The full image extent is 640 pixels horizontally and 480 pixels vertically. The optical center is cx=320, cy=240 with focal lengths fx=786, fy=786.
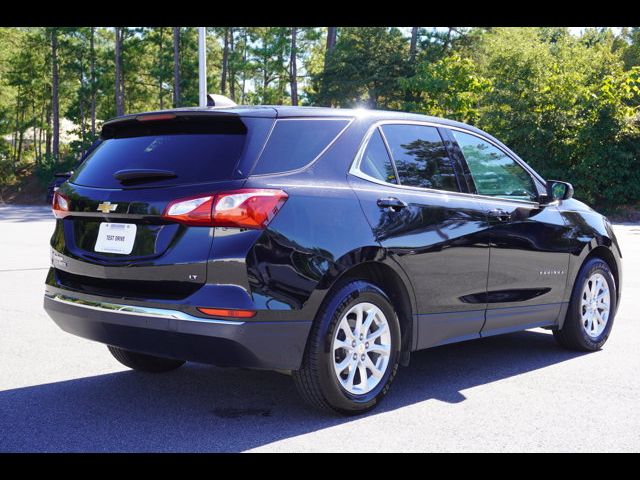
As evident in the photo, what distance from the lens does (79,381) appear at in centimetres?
512

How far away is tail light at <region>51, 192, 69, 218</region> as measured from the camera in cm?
457

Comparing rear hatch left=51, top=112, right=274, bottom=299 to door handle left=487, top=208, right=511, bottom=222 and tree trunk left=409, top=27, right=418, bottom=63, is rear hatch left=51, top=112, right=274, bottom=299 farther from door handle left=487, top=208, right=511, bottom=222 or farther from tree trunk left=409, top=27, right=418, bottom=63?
tree trunk left=409, top=27, right=418, bottom=63

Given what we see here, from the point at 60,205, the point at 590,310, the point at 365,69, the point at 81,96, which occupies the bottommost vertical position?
the point at 590,310

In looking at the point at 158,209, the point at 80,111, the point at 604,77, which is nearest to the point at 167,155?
the point at 158,209

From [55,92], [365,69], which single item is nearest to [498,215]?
[365,69]

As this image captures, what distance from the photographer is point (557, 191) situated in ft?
19.8

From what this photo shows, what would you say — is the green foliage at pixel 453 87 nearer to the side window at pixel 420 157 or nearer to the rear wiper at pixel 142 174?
the side window at pixel 420 157

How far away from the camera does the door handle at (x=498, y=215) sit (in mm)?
5367

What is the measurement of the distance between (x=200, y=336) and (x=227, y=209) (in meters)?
0.64

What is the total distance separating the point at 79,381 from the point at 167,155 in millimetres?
1774

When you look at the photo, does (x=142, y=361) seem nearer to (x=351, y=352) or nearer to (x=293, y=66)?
(x=351, y=352)

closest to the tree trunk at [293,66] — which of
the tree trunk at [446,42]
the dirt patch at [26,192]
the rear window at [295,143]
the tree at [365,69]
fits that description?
the tree at [365,69]

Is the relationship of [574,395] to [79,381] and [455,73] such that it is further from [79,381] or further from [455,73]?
[455,73]

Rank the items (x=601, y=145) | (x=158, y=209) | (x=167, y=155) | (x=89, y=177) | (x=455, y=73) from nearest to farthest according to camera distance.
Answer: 1. (x=158, y=209)
2. (x=167, y=155)
3. (x=89, y=177)
4. (x=601, y=145)
5. (x=455, y=73)
